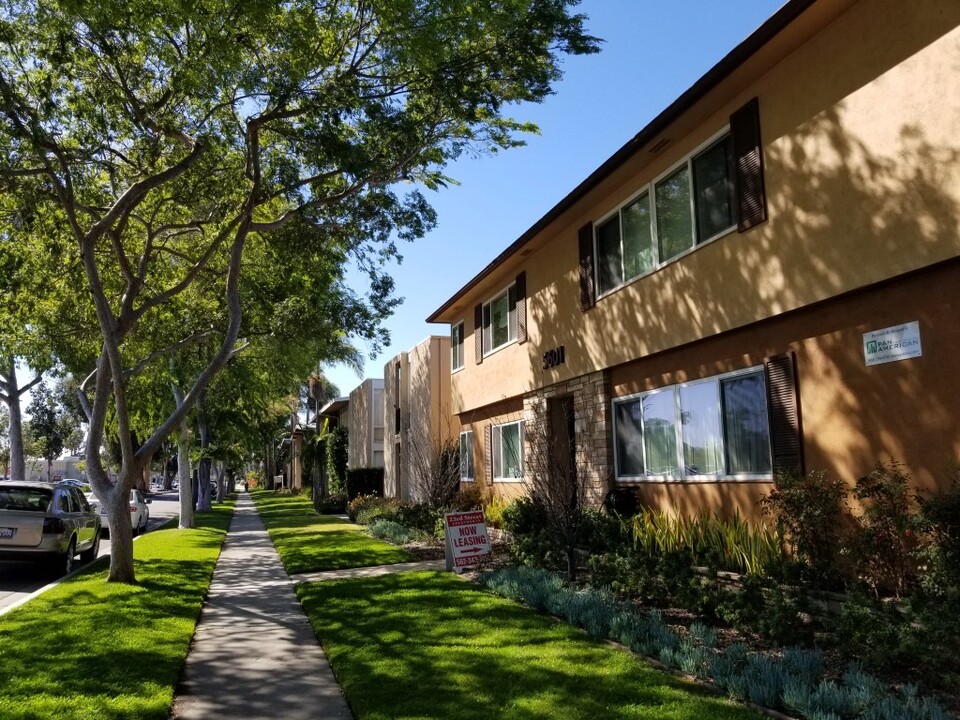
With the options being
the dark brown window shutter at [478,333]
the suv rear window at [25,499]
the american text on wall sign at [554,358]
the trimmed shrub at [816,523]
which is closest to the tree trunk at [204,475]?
the dark brown window shutter at [478,333]

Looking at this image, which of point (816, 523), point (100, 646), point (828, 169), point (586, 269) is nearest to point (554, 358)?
point (586, 269)

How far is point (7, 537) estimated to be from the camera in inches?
496

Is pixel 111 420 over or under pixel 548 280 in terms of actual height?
under

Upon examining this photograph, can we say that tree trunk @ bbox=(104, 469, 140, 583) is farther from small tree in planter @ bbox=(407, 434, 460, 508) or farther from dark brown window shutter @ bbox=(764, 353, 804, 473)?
dark brown window shutter @ bbox=(764, 353, 804, 473)

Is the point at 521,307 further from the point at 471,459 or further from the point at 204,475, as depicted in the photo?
the point at 204,475

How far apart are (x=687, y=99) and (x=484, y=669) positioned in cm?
694

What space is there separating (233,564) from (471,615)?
25.8 ft

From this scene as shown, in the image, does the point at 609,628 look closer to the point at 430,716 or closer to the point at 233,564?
the point at 430,716

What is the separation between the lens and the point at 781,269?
8516 millimetres

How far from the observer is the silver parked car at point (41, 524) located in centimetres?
1264

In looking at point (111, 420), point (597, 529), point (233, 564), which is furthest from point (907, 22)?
point (111, 420)

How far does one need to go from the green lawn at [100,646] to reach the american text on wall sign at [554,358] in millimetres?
7000

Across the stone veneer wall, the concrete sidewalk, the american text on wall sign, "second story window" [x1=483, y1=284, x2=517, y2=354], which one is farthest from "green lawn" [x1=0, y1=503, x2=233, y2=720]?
"second story window" [x1=483, y1=284, x2=517, y2=354]

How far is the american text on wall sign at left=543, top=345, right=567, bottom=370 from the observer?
46.5 feet
